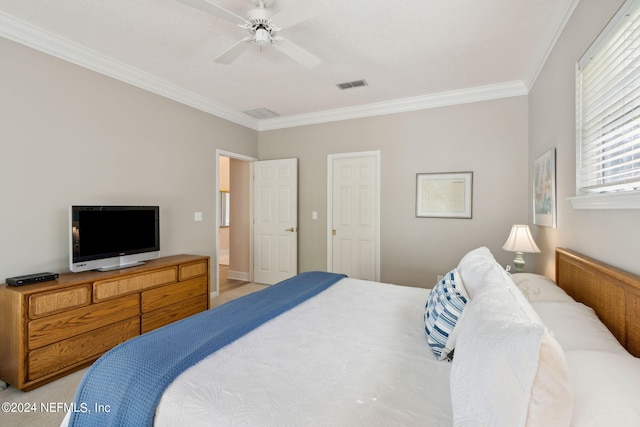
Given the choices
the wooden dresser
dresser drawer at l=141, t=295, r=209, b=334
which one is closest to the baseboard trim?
dresser drawer at l=141, t=295, r=209, b=334

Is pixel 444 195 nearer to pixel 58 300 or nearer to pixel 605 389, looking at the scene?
pixel 605 389

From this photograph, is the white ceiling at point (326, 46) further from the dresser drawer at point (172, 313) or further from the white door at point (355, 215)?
the dresser drawer at point (172, 313)

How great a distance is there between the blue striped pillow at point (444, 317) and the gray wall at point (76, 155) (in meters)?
3.10

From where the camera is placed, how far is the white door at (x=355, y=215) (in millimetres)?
4238

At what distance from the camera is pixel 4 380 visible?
2.16m

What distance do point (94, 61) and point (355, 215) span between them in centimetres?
338

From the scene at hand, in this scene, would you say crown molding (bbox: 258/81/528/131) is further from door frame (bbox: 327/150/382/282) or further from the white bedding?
the white bedding

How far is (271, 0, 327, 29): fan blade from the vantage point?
1769 millimetres

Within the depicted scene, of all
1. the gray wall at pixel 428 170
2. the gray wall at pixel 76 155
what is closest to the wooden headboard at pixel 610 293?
the gray wall at pixel 428 170

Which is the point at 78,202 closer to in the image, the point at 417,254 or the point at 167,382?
the point at 167,382

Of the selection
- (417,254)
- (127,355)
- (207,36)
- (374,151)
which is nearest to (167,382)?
(127,355)

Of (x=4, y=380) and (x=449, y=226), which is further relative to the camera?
(x=449, y=226)

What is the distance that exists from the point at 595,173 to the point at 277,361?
193 cm

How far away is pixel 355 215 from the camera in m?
4.35
